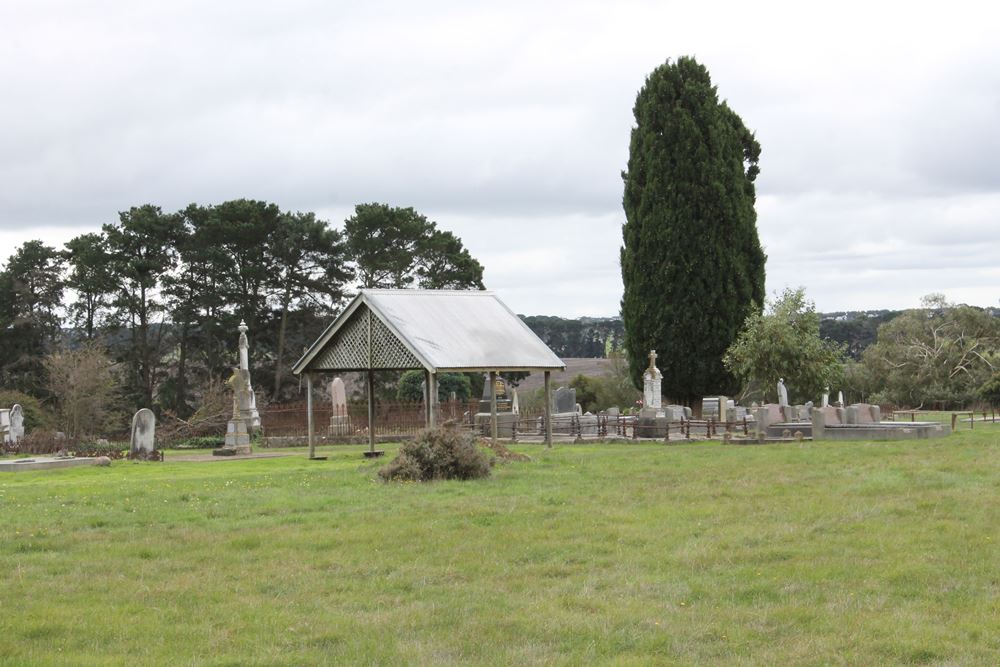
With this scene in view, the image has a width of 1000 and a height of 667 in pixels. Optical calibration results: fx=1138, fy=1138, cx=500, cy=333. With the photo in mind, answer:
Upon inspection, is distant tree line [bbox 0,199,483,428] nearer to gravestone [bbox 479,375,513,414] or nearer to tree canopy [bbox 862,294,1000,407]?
gravestone [bbox 479,375,513,414]

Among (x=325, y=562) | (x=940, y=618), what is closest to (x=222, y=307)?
(x=325, y=562)

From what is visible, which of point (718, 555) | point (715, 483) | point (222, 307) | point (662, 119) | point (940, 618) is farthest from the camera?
point (222, 307)

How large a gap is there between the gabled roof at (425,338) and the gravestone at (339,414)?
472 inches

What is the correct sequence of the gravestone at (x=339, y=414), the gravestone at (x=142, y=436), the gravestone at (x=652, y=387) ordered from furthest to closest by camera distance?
the gravestone at (x=652, y=387) < the gravestone at (x=339, y=414) < the gravestone at (x=142, y=436)

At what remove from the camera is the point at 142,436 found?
2916 centimetres

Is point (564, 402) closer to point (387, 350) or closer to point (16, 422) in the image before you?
point (387, 350)

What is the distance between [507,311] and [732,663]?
2058 cm

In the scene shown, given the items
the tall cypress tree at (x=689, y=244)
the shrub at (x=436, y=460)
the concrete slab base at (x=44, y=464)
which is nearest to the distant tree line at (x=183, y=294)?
the tall cypress tree at (x=689, y=244)

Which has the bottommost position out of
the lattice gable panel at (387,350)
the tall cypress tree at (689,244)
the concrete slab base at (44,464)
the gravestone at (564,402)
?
the concrete slab base at (44,464)

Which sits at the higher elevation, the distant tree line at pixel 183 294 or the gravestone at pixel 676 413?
the distant tree line at pixel 183 294

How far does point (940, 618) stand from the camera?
826cm

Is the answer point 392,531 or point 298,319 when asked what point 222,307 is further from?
point 392,531

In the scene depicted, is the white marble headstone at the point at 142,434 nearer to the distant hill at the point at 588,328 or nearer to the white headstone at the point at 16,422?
the white headstone at the point at 16,422

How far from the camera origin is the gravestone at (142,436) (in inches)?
1130
